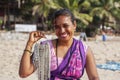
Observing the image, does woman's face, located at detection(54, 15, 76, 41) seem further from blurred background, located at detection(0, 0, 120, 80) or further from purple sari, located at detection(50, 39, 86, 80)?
blurred background, located at detection(0, 0, 120, 80)

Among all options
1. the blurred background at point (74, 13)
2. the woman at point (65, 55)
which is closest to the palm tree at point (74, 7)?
the blurred background at point (74, 13)

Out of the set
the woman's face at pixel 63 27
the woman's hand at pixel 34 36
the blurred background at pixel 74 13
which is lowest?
the blurred background at pixel 74 13

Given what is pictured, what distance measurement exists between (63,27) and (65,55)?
183 millimetres

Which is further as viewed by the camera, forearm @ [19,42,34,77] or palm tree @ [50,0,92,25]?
palm tree @ [50,0,92,25]

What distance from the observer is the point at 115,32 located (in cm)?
3569

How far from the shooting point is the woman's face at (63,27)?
2326mm

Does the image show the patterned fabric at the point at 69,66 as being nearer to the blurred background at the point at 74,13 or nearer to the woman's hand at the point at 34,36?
the woman's hand at the point at 34,36

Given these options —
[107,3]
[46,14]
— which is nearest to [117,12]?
[107,3]

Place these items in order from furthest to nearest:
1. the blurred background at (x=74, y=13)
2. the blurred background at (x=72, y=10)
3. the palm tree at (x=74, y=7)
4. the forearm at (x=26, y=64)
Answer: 1. the blurred background at (x=72, y=10)
2. the palm tree at (x=74, y=7)
3. the blurred background at (x=74, y=13)
4. the forearm at (x=26, y=64)

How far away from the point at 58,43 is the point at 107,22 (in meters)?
31.1

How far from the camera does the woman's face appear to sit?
2.33m

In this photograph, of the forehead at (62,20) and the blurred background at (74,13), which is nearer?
the forehead at (62,20)

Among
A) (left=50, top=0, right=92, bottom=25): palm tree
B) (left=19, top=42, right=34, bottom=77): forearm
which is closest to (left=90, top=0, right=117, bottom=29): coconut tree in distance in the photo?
(left=50, top=0, right=92, bottom=25): palm tree

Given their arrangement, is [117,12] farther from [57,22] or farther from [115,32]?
[57,22]
